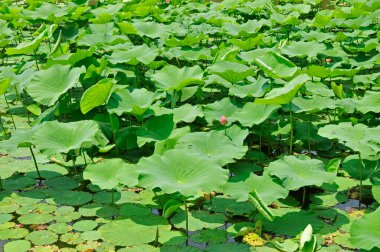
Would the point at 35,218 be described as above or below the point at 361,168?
below

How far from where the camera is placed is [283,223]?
8.39ft

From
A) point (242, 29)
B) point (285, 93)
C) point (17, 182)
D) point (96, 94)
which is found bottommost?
point (17, 182)

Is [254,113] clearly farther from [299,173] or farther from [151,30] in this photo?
[151,30]

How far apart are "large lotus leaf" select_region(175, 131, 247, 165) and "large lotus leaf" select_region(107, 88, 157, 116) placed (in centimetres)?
42

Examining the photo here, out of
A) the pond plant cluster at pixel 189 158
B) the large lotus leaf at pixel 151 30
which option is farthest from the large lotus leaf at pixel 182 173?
the large lotus leaf at pixel 151 30

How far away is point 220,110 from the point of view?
3.35 m

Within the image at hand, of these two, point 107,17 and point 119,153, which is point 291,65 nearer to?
point 119,153

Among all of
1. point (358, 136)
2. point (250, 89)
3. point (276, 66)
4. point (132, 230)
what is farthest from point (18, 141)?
point (358, 136)

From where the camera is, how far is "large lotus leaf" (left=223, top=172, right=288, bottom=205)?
2479mm

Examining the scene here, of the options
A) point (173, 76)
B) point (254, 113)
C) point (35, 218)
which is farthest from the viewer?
point (173, 76)

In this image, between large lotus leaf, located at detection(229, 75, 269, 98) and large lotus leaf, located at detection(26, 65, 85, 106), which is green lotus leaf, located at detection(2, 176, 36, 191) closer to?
large lotus leaf, located at detection(26, 65, 85, 106)

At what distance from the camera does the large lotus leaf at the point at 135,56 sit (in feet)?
13.0

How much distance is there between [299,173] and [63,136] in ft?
4.18

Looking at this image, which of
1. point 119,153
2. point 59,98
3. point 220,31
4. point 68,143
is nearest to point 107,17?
point 220,31
